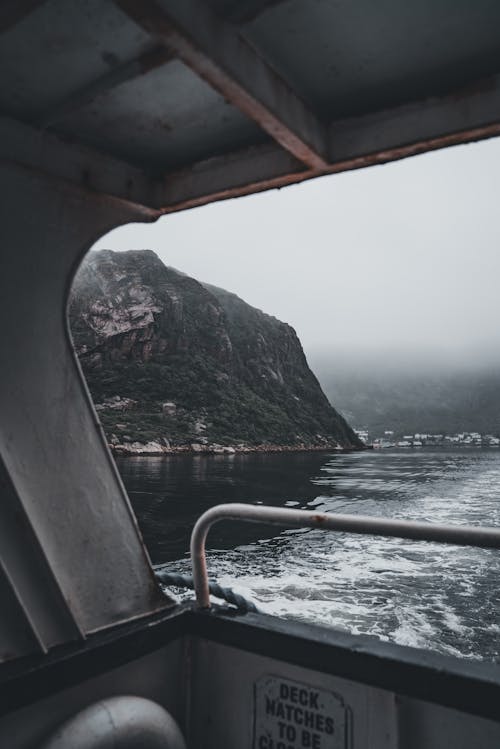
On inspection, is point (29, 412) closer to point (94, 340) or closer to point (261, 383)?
point (94, 340)

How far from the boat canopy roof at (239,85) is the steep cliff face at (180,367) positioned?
239ft

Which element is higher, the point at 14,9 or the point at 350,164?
the point at 14,9

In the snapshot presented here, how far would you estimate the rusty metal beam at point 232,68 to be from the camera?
1468 millimetres

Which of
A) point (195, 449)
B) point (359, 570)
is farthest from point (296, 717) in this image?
point (195, 449)

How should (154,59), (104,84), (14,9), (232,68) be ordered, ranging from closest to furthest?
(14,9) → (232,68) → (154,59) → (104,84)

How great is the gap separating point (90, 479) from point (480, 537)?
1.99m

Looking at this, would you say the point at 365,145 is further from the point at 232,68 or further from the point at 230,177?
the point at 232,68

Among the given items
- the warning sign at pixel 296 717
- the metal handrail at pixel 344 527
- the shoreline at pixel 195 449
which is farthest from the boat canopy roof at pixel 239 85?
the shoreline at pixel 195 449

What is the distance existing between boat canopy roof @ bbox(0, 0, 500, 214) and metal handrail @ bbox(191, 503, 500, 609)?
1.67 metres

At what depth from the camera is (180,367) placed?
10075 cm

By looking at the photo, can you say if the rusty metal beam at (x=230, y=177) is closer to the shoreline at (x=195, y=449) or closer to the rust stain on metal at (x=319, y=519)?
the rust stain on metal at (x=319, y=519)

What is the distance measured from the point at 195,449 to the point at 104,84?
84.5 m

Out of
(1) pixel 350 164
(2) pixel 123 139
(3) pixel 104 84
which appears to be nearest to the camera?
(3) pixel 104 84

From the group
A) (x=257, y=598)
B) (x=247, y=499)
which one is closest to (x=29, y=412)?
(x=257, y=598)
